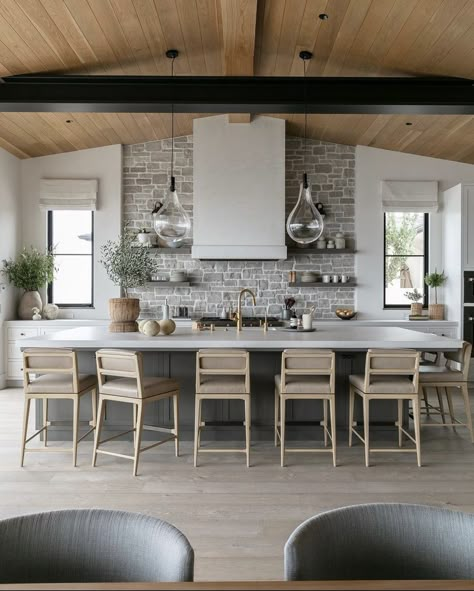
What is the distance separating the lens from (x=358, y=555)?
1216 mm

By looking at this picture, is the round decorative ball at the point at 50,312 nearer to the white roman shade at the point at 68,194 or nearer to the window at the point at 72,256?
the window at the point at 72,256

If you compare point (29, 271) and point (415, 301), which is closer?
point (29, 271)

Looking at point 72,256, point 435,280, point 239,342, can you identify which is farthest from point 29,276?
point 435,280

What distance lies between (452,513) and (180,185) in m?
6.91

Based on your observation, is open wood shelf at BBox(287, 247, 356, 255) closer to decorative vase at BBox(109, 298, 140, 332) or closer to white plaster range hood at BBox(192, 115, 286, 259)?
white plaster range hood at BBox(192, 115, 286, 259)

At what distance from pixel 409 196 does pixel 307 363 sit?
455cm

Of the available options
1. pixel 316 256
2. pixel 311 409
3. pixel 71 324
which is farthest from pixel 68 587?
pixel 316 256

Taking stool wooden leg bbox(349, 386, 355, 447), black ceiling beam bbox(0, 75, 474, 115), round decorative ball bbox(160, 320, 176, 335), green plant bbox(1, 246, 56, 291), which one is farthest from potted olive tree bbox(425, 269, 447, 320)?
green plant bbox(1, 246, 56, 291)

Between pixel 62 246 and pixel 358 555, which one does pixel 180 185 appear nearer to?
pixel 62 246

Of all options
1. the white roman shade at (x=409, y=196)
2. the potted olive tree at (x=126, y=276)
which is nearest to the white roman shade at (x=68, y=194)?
the potted olive tree at (x=126, y=276)

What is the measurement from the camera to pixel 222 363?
3.86m

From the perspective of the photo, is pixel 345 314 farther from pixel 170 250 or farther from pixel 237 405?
pixel 237 405

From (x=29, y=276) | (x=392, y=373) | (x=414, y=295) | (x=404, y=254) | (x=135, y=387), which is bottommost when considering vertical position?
(x=135, y=387)

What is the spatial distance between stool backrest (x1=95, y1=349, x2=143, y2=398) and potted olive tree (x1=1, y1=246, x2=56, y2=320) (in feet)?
12.2
